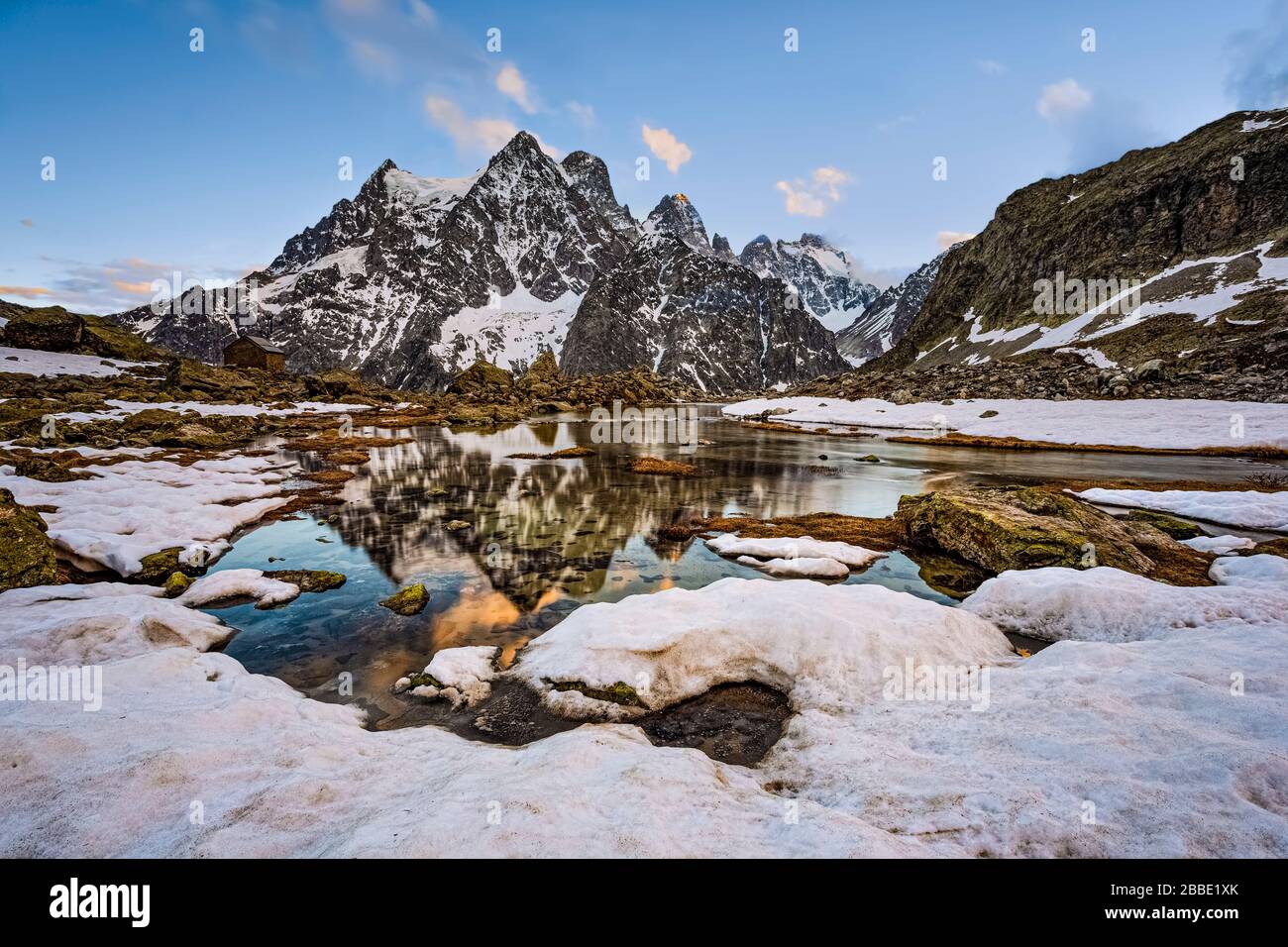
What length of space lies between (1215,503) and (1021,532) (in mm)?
10921

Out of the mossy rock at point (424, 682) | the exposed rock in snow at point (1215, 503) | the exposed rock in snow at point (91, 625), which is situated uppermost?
the exposed rock in snow at point (1215, 503)

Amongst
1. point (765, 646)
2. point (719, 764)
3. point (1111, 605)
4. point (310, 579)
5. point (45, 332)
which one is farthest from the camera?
point (45, 332)

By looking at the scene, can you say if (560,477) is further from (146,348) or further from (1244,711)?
(146,348)

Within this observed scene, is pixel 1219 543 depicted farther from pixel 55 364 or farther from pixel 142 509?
pixel 55 364

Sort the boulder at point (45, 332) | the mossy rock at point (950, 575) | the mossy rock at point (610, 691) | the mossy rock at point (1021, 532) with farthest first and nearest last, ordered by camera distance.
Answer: the boulder at point (45, 332) < the mossy rock at point (950, 575) < the mossy rock at point (1021, 532) < the mossy rock at point (610, 691)

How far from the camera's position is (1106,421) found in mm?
38500

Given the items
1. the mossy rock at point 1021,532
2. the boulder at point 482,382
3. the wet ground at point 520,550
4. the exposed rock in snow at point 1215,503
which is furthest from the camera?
the boulder at point 482,382

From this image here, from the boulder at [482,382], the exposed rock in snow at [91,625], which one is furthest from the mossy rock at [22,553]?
the boulder at [482,382]

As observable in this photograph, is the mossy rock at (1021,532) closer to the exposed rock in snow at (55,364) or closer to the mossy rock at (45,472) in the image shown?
the mossy rock at (45,472)

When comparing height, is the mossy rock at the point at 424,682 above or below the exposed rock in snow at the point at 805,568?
below

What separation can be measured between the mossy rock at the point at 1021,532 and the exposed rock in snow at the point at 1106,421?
29.7m

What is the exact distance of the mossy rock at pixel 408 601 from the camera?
10.4 metres

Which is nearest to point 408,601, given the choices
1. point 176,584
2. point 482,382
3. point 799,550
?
point 176,584

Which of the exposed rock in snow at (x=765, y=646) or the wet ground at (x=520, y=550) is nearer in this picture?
the exposed rock in snow at (x=765, y=646)
